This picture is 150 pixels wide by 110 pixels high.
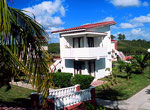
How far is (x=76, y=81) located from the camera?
47.3 feet

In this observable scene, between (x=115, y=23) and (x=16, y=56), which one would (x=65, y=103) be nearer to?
(x=16, y=56)

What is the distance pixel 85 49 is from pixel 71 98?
8882 mm

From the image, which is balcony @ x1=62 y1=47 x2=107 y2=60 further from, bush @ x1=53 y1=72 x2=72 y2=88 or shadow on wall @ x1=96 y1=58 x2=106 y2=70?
bush @ x1=53 y1=72 x2=72 y2=88

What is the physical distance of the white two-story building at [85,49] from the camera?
56.2 feet

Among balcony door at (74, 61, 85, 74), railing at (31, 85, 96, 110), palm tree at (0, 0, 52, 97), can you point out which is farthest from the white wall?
palm tree at (0, 0, 52, 97)

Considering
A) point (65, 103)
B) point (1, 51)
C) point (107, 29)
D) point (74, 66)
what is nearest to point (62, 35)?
point (74, 66)

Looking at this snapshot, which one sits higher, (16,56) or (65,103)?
(16,56)

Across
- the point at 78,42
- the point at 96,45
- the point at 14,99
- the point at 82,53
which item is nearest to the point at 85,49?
the point at 82,53

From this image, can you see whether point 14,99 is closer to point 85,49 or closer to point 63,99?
point 63,99

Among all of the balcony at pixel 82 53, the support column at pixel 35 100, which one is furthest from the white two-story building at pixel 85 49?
the support column at pixel 35 100

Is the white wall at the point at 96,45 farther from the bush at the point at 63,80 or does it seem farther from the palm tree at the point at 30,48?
the palm tree at the point at 30,48

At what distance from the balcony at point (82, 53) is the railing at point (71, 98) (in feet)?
25.7

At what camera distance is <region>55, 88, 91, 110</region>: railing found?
7918 millimetres

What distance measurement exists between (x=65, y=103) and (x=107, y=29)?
14.6 meters
